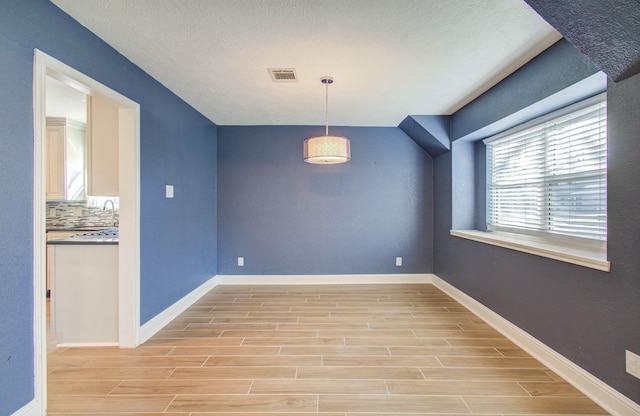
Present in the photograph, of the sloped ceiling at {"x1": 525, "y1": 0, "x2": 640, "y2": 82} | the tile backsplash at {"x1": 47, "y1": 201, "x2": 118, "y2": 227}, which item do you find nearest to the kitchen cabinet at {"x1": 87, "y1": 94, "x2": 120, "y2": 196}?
the tile backsplash at {"x1": 47, "y1": 201, "x2": 118, "y2": 227}

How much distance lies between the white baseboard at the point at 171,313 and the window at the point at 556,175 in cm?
368

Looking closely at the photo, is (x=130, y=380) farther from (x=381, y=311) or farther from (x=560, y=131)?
(x=560, y=131)

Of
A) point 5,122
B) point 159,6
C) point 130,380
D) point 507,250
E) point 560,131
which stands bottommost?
point 130,380

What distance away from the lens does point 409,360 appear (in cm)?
220

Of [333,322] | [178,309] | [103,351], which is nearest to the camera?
[103,351]

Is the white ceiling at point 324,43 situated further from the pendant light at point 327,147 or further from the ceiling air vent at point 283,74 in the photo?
the pendant light at point 327,147

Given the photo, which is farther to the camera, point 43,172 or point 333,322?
point 333,322

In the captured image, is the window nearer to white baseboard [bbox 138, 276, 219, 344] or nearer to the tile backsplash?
white baseboard [bbox 138, 276, 219, 344]

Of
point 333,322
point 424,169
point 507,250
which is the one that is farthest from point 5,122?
point 424,169

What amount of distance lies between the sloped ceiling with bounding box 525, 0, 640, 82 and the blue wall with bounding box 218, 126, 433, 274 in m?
2.74

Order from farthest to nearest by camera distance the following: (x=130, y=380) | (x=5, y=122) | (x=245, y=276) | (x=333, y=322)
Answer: (x=245, y=276), (x=333, y=322), (x=130, y=380), (x=5, y=122)

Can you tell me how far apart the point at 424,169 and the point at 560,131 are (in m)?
1.95

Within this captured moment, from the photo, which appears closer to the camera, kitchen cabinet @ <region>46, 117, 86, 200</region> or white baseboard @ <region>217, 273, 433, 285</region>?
kitchen cabinet @ <region>46, 117, 86, 200</region>

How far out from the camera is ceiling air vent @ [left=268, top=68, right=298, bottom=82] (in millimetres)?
2432
